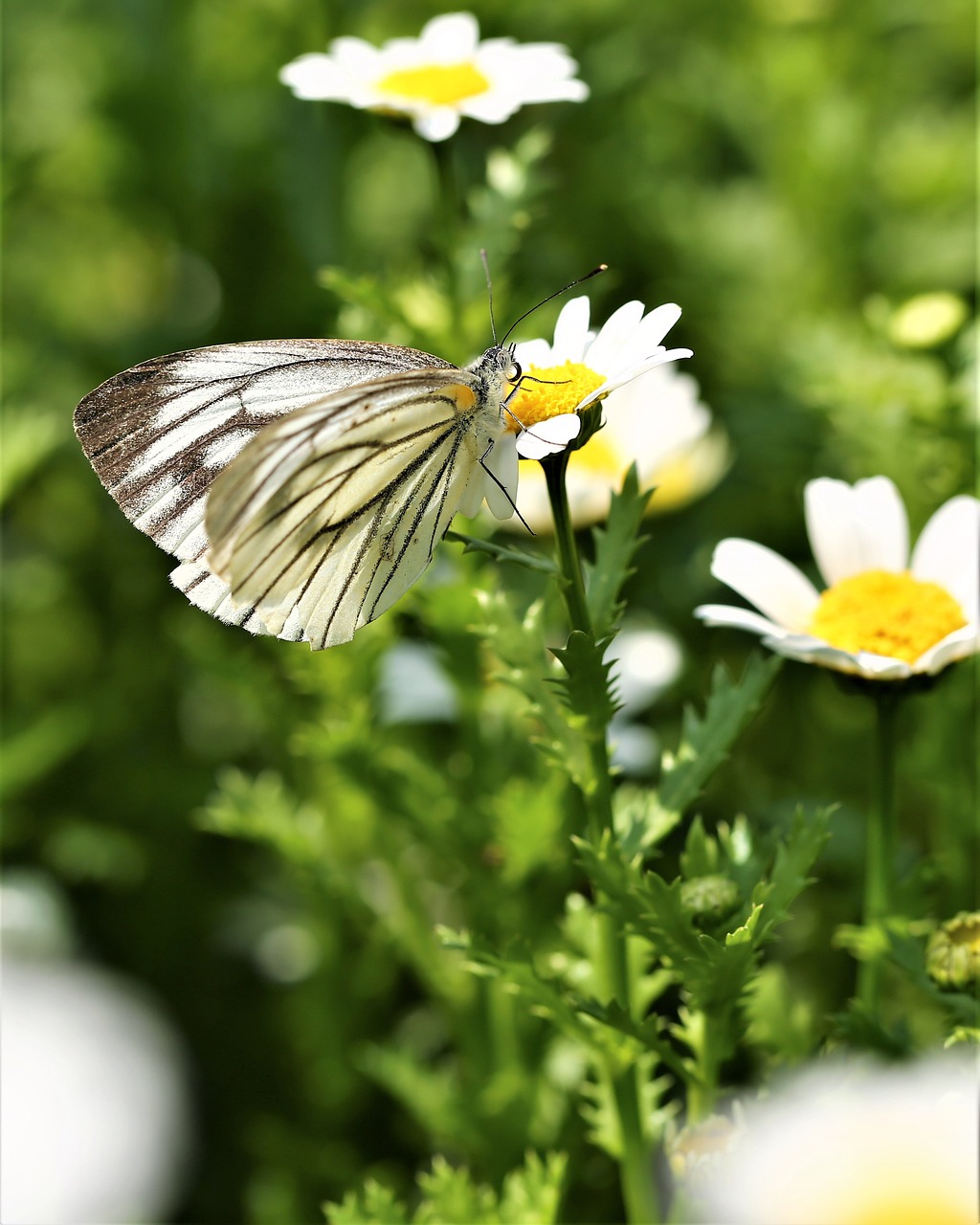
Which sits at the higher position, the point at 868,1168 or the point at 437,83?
the point at 437,83

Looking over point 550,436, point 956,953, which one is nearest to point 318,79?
point 550,436

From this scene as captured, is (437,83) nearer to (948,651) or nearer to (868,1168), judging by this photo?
(948,651)

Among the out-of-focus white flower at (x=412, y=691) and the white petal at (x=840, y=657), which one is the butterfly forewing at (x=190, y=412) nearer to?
the white petal at (x=840, y=657)

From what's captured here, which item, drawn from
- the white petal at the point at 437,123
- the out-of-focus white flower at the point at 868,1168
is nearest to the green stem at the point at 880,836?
the out-of-focus white flower at the point at 868,1168

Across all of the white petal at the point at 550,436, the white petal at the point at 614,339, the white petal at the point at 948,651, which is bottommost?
the white petal at the point at 948,651

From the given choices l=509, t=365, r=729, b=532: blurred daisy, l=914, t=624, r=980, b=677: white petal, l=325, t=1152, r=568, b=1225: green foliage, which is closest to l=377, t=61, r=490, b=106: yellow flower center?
l=509, t=365, r=729, b=532: blurred daisy

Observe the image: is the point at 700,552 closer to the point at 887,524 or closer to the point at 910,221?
the point at 887,524

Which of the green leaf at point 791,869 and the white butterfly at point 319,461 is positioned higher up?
the white butterfly at point 319,461
